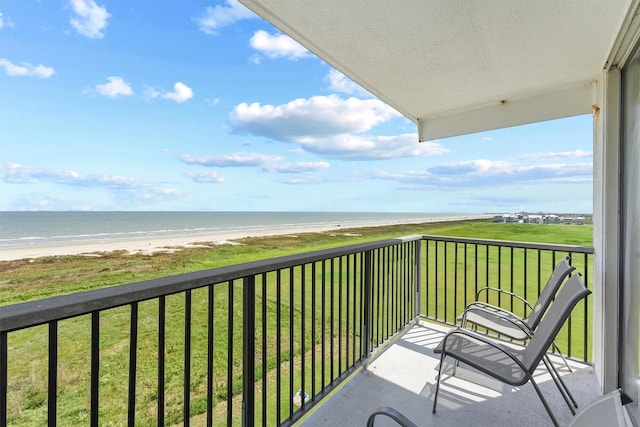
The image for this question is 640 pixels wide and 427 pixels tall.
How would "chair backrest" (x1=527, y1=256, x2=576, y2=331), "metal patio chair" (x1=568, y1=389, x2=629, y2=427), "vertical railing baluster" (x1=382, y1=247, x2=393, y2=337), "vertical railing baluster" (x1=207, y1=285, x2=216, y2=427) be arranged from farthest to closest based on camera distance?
"vertical railing baluster" (x1=382, y1=247, x2=393, y2=337) < "chair backrest" (x1=527, y1=256, x2=576, y2=331) < "vertical railing baluster" (x1=207, y1=285, x2=216, y2=427) < "metal patio chair" (x1=568, y1=389, x2=629, y2=427)

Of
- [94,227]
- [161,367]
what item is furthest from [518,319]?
[94,227]

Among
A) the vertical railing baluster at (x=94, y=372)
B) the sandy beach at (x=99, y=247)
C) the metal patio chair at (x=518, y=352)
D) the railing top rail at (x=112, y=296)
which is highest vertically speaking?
the railing top rail at (x=112, y=296)

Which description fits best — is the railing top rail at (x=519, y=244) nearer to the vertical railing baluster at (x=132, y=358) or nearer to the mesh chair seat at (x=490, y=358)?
the mesh chair seat at (x=490, y=358)

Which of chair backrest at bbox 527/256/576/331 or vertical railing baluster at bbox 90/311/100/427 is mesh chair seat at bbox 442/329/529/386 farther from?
vertical railing baluster at bbox 90/311/100/427

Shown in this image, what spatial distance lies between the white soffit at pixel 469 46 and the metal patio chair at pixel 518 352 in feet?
5.03

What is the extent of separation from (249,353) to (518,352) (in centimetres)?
180

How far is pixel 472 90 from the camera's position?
2697 millimetres

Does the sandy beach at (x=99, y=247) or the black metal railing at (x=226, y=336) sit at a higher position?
the black metal railing at (x=226, y=336)

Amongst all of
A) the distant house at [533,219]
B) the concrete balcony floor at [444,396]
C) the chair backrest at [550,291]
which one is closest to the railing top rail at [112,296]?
the concrete balcony floor at [444,396]

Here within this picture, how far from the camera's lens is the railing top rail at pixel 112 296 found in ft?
2.40

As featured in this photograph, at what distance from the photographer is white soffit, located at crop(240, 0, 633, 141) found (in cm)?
162

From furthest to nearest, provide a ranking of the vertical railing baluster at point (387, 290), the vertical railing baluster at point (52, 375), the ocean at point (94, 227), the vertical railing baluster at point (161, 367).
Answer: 1. the ocean at point (94, 227)
2. the vertical railing baluster at point (387, 290)
3. the vertical railing baluster at point (161, 367)
4. the vertical railing baluster at point (52, 375)

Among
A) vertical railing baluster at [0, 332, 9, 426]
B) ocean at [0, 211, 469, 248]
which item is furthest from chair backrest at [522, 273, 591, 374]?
ocean at [0, 211, 469, 248]

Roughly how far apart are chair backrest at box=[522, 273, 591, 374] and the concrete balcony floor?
0.44 meters
